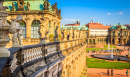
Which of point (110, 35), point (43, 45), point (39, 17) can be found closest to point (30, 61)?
point (43, 45)

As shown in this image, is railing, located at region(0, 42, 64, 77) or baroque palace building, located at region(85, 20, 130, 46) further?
baroque palace building, located at region(85, 20, 130, 46)

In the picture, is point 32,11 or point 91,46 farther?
point 91,46

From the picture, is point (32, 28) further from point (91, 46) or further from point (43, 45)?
point (91, 46)

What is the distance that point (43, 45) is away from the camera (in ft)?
25.4

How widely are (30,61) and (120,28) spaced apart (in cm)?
14444

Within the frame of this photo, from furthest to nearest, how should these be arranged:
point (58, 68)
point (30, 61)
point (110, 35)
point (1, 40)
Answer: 1. point (110, 35)
2. point (58, 68)
3. point (30, 61)
4. point (1, 40)

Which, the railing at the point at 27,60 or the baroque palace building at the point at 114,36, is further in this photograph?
the baroque palace building at the point at 114,36

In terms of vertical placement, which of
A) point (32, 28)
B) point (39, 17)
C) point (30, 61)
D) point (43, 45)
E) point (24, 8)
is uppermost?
point (24, 8)

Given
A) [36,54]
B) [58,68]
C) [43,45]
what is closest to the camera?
[36,54]

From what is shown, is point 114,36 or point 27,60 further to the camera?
point 114,36

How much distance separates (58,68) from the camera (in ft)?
→ 32.0

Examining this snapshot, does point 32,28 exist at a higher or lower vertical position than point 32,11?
lower

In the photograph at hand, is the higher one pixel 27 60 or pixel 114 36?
pixel 27 60

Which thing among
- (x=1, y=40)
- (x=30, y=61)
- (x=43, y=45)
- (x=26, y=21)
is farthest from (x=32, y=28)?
(x=1, y=40)
